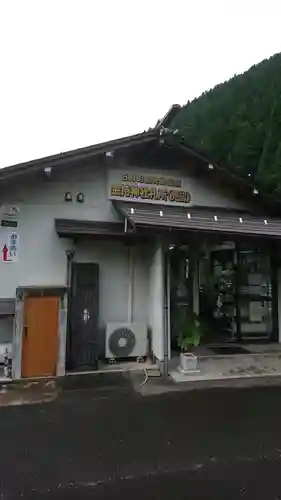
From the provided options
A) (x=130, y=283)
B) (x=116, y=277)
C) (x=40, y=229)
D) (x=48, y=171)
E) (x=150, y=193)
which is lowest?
(x=130, y=283)

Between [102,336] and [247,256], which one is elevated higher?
[247,256]

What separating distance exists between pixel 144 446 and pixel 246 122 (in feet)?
55.5

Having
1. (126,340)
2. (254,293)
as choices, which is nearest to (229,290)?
(254,293)

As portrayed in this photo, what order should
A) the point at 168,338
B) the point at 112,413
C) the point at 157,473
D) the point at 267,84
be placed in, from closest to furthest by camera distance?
the point at 157,473
the point at 112,413
the point at 168,338
the point at 267,84

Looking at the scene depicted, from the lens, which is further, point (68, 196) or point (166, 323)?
point (68, 196)

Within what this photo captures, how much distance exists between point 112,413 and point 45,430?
890 mm

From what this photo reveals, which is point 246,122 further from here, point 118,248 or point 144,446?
point 144,446

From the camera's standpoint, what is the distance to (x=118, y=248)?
7191mm

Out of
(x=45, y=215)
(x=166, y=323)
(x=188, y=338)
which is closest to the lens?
(x=166, y=323)

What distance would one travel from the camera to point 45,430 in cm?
404

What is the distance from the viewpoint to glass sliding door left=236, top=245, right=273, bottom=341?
820 cm

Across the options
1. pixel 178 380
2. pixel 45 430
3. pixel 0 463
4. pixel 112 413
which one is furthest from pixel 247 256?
pixel 0 463

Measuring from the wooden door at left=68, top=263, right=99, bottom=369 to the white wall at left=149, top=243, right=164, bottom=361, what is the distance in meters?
1.11

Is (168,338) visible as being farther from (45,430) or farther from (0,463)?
(0,463)
